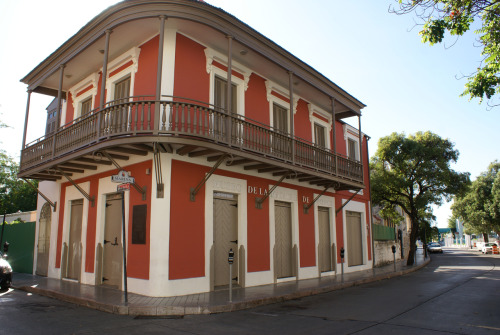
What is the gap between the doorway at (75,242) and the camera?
1230 cm

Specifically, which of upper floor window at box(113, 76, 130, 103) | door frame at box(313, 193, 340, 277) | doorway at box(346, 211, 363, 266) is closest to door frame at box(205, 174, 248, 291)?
upper floor window at box(113, 76, 130, 103)

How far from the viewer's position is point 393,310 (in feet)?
26.2

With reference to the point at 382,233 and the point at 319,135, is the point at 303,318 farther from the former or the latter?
the point at 382,233

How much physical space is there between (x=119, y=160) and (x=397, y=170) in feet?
56.1

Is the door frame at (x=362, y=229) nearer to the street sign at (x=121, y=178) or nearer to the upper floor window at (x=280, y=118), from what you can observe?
the upper floor window at (x=280, y=118)

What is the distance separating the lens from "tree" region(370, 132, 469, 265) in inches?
830

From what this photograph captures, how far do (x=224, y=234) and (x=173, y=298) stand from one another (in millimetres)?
2790

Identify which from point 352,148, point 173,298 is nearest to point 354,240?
point 352,148

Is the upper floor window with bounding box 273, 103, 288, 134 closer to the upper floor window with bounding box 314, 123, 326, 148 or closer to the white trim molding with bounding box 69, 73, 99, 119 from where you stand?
the upper floor window with bounding box 314, 123, 326, 148

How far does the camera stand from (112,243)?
11.1 meters

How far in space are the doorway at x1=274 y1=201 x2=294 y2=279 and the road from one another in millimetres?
2936

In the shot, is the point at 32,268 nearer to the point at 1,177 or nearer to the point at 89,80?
the point at 89,80

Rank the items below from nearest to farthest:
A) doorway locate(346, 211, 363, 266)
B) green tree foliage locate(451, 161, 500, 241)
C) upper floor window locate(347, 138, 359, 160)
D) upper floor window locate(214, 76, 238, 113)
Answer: upper floor window locate(214, 76, 238, 113), doorway locate(346, 211, 363, 266), upper floor window locate(347, 138, 359, 160), green tree foliage locate(451, 161, 500, 241)

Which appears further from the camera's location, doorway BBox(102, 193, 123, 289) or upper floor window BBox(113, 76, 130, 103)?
upper floor window BBox(113, 76, 130, 103)
